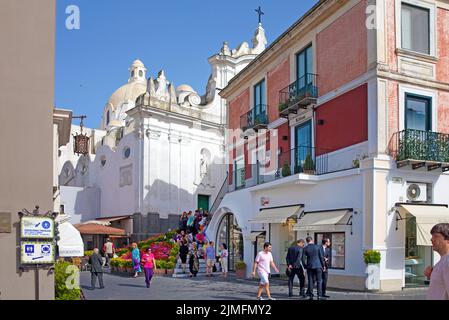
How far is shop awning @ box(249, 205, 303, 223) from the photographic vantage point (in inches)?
846

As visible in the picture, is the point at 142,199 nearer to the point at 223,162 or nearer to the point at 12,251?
the point at 223,162

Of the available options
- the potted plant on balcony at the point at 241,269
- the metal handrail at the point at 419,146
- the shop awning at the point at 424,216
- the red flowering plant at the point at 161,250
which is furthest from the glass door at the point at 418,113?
the red flowering plant at the point at 161,250

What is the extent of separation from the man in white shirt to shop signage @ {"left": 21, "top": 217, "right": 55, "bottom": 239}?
26.8 feet

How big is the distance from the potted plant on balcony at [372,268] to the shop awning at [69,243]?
8.69 meters

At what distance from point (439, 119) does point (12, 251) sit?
14.7 m

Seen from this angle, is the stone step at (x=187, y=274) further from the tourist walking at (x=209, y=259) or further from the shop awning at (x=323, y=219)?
the shop awning at (x=323, y=219)

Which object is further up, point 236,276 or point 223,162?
point 223,162

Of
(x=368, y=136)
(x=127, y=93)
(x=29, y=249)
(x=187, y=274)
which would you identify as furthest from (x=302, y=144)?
(x=127, y=93)

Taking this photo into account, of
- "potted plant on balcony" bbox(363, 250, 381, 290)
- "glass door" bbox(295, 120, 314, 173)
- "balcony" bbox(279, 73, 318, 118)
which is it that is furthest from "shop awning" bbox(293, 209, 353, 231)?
"balcony" bbox(279, 73, 318, 118)

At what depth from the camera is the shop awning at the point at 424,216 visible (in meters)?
17.4

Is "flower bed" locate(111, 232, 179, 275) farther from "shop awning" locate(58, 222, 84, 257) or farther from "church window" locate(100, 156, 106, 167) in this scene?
"church window" locate(100, 156, 106, 167)

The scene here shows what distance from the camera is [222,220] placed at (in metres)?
29.4

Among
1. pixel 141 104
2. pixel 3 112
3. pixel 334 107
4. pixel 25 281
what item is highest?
pixel 141 104
